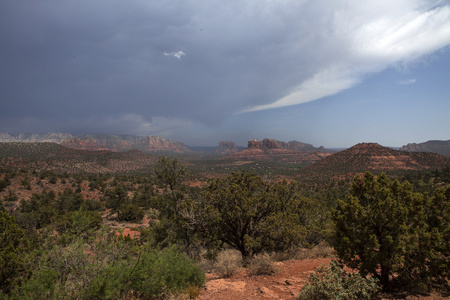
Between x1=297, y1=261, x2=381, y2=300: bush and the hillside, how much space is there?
2989 inches

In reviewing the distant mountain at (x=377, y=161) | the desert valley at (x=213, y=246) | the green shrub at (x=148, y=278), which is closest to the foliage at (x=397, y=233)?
the desert valley at (x=213, y=246)

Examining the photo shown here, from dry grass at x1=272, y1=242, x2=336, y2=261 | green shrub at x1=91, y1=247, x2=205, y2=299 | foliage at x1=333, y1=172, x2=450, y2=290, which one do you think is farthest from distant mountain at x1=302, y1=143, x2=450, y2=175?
green shrub at x1=91, y1=247, x2=205, y2=299

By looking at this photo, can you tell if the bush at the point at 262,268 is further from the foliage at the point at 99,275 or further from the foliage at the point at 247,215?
the foliage at the point at 99,275

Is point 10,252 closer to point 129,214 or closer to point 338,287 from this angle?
point 338,287

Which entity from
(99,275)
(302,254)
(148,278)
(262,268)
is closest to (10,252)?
(99,275)

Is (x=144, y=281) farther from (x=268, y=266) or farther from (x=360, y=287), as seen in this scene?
(x=360, y=287)

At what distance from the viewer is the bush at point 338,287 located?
5.09 m

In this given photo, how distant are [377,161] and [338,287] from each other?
84.8 meters

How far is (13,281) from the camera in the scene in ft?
23.3

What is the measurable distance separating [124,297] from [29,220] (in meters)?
22.4

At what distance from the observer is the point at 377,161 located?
72.8 meters

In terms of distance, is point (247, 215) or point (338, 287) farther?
point (247, 215)

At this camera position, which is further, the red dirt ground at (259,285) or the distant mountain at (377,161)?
the distant mountain at (377,161)

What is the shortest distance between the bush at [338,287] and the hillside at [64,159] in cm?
7592
